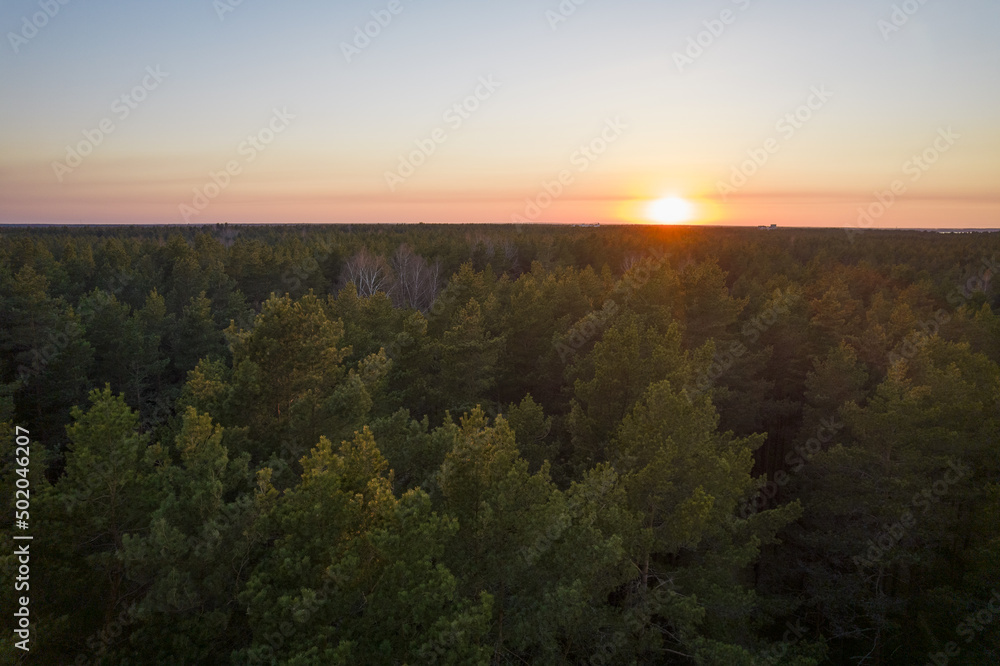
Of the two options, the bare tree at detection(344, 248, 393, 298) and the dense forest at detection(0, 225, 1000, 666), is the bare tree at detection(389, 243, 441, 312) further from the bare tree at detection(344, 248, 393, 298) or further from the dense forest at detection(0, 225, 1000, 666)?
the dense forest at detection(0, 225, 1000, 666)

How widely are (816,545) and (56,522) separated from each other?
20543 mm

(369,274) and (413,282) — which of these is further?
(413,282)

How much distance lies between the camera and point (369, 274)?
5116 centimetres

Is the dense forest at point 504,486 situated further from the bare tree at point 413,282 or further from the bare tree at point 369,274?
the bare tree at point 413,282

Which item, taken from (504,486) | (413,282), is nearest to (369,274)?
(413,282)

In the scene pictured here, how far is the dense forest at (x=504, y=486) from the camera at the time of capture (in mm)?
9391

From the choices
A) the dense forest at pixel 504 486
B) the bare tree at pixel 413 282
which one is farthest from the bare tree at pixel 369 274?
the dense forest at pixel 504 486

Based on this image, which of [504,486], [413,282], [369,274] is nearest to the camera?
[504,486]

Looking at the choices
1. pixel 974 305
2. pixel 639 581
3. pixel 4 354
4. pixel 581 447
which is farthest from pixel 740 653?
pixel 974 305

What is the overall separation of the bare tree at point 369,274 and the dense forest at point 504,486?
17879 mm

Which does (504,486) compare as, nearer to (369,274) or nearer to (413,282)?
(369,274)

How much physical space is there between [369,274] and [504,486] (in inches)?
1700

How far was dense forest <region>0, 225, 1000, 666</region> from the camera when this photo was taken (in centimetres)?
939

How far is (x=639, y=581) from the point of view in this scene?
14.5 meters
